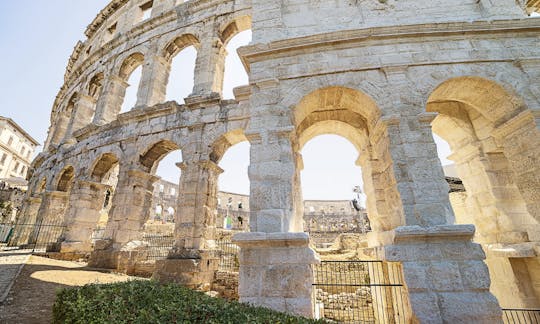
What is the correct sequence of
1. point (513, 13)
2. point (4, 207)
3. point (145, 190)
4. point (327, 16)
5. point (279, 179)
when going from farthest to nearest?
1. point (4, 207)
2. point (145, 190)
3. point (327, 16)
4. point (513, 13)
5. point (279, 179)

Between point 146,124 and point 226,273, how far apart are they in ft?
21.0

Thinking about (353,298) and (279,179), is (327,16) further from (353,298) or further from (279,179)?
(353,298)

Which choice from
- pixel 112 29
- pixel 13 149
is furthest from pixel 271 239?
pixel 13 149

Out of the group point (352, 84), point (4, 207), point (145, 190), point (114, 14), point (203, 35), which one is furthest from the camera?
point (4, 207)

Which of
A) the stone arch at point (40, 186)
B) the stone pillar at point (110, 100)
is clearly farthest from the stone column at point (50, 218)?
the stone pillar at point (110, 100)

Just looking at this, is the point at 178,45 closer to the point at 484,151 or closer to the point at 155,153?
the point at 155,153

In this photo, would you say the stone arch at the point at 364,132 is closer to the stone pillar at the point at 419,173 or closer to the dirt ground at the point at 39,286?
the stone pillar at the point at 419,173

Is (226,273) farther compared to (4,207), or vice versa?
(4,207)

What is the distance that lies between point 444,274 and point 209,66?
9531 mm

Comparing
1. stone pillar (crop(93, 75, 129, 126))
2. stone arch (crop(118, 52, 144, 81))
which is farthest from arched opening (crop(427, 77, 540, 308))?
stone pillar (crop(93, 75, 129, 126))

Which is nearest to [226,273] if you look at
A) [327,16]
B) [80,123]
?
[327,16]

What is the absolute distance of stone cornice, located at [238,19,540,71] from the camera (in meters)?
4.61

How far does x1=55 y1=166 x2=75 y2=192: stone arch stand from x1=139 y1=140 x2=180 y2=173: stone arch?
5.46 meters

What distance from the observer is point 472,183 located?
220 inches
